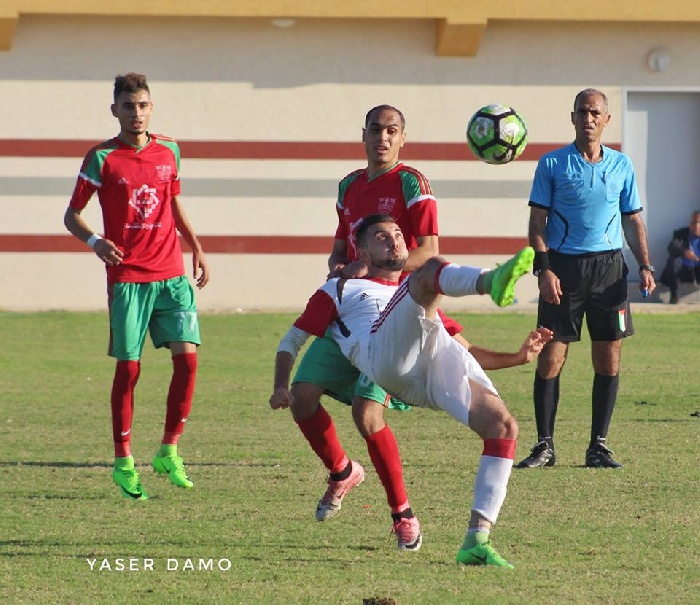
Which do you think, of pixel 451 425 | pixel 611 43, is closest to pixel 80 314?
pixel 611 43

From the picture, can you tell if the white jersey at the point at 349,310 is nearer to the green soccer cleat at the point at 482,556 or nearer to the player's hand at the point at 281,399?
the player's hand at the point at 281,399

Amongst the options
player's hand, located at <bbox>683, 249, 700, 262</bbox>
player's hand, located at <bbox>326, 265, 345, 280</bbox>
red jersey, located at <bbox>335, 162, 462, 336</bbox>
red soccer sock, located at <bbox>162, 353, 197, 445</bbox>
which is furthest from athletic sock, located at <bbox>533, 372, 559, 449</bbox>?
player's hand, located at <bbox>683, 249, 700, 262</bbox>

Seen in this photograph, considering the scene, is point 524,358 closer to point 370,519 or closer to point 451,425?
point 370,519

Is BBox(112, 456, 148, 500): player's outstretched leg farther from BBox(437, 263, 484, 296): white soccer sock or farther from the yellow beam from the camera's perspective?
the yellow beam

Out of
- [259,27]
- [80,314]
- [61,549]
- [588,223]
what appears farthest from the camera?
[259,27]

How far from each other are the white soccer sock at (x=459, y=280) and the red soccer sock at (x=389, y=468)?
4.24 feet

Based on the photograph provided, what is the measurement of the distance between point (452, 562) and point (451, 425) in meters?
4.53

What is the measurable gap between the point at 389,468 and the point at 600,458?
254cm

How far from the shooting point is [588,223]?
29.2 ft

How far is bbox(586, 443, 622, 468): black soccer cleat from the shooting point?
28.2 ft

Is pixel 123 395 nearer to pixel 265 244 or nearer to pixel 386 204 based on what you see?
pixel 386 204

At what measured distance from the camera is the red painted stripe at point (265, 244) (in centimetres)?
2197

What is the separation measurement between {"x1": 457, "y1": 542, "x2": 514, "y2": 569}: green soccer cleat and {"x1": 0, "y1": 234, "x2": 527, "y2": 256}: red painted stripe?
53.8 ft

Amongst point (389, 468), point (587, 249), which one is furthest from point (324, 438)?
point (587, 249)
